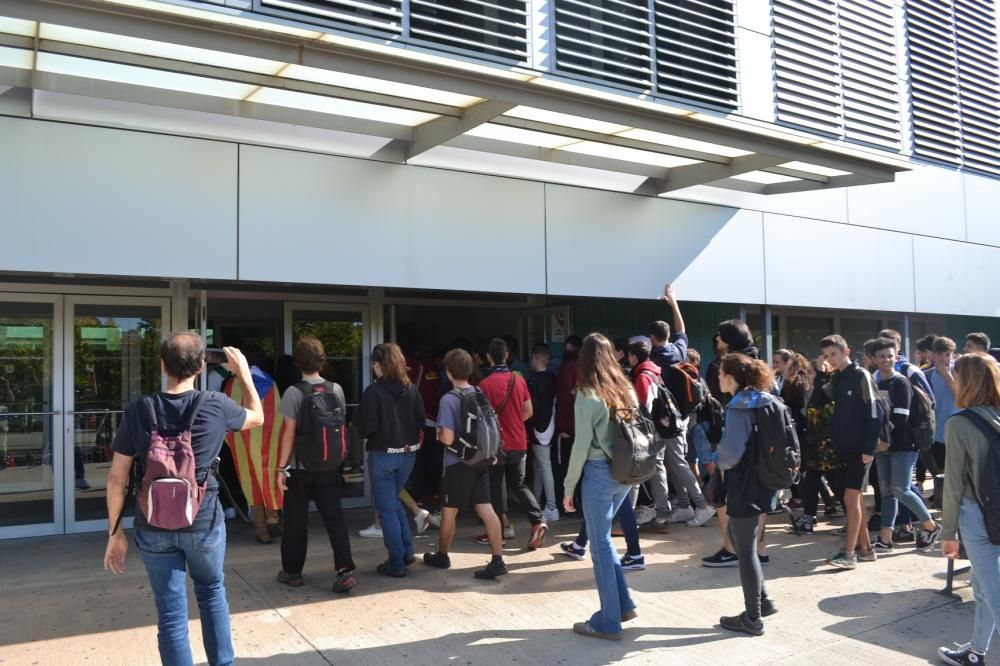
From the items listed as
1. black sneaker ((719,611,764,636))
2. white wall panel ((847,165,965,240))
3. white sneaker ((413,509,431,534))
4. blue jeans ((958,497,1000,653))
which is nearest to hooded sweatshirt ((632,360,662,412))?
black sneaker ((719,611,764,636))

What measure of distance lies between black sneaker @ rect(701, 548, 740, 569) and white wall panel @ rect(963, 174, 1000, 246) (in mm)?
9096

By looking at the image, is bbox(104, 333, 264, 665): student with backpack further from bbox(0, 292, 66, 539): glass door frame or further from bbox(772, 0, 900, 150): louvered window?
bbox(772, 0, 900, 150): louvered window

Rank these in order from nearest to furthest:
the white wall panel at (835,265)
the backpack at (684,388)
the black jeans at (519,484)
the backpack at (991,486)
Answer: the backpack at (991,486)
the black jeans at (519,484)
the backpack at (684,388)
the white wall panel at (835,265)

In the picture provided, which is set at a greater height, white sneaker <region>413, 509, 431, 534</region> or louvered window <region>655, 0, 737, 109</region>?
louvered window <region>655, 0, 737, 109</region>

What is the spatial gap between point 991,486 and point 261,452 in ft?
18.5

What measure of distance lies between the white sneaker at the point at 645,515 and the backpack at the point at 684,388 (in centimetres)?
111

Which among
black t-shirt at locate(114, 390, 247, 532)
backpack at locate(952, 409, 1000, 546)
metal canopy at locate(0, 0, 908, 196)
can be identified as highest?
metal canopy at locate(0, 0, 908, 196)

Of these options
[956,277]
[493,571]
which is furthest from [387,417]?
[956,277]

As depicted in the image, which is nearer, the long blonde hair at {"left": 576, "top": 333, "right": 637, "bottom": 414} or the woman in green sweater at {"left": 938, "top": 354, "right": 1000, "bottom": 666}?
the woman in green sweater at {"left": 938, "top": 354, "right": 1000, "bottom": 666}

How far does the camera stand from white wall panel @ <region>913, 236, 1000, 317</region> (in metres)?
11.8

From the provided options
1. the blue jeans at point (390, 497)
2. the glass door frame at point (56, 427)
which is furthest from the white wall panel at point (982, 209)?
Result: the glass door frame at point (56, 427)

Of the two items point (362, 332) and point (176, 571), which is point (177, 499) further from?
point (362, 332)

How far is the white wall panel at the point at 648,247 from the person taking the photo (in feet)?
26.7

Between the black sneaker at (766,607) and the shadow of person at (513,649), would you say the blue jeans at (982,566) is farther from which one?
the shadow of person at (513,649)
